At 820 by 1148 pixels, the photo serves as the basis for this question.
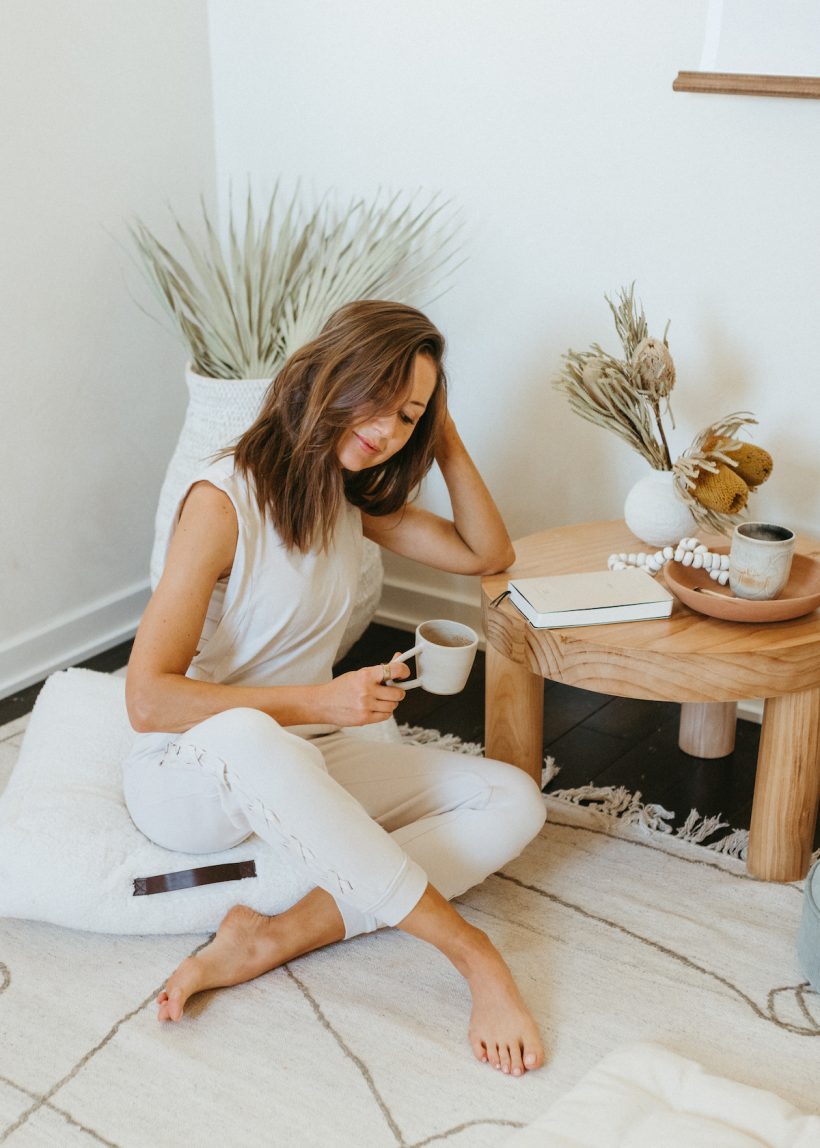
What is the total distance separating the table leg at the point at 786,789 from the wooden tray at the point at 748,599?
5.2 inches

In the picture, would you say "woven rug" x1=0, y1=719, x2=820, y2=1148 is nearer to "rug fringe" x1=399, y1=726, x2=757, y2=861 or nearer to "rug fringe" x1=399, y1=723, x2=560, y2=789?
"rug fringe" x1=399, y1=726, x2=757, y2=861

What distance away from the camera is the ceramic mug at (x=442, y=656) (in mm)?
1573

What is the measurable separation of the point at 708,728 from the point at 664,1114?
3.46ft

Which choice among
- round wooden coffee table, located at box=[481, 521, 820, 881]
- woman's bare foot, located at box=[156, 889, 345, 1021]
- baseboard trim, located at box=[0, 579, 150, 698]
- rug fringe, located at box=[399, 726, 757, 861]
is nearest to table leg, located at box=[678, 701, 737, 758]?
rug fringe, located at box=[399, 726, 757, 861]

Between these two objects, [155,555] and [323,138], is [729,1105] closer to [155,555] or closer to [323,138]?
[155,555]

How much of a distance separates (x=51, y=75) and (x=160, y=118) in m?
0.33

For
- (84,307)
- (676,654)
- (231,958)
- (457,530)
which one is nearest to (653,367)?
(457,530)

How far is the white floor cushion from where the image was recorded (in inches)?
49.9

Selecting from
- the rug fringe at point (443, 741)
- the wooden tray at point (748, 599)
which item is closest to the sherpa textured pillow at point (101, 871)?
the rug fringe at point (443, 741)

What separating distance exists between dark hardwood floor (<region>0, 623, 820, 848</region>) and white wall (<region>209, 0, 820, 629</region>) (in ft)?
1.31

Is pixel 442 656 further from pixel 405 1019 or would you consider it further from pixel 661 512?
pixel 661 512

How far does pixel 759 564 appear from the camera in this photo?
1.77 m

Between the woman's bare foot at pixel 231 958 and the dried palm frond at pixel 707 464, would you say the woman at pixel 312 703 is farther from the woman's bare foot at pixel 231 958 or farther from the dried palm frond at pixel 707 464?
the dried palm frond at pixel 707 464

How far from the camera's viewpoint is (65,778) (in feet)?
6.38
